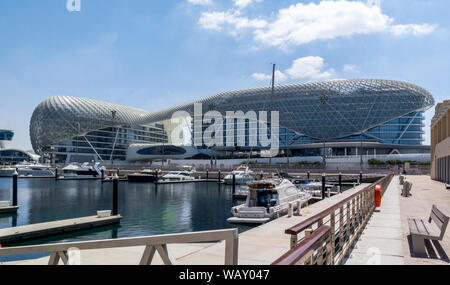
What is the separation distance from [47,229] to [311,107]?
110641 mm

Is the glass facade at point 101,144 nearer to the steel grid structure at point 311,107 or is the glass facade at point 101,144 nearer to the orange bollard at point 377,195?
the steel grid structure at point 311,107

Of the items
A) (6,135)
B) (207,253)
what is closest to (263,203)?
(207,253)

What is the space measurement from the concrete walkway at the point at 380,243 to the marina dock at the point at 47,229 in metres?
17.5

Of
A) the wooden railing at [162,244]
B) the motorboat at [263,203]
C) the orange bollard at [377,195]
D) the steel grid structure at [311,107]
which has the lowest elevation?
the motorboat at [263,203]

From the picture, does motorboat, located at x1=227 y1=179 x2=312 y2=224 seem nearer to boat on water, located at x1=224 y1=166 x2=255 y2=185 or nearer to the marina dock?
the marina dock

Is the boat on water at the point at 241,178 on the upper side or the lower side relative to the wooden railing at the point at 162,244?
lower

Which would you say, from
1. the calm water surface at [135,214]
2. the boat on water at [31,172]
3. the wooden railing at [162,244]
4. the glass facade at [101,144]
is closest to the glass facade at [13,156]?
the glass facade at [101,144]

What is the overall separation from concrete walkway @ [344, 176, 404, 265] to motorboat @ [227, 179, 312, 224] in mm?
11098

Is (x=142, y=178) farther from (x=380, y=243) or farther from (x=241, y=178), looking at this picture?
(x=380, y=243)

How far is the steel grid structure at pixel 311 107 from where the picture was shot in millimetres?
114688

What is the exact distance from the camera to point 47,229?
21.8 meters

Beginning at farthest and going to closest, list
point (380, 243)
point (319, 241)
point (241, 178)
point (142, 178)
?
point (142, 178) → point (241, 178) → point (380, 243) → point (319, 241)

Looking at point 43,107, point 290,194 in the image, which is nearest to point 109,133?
point 43,107
